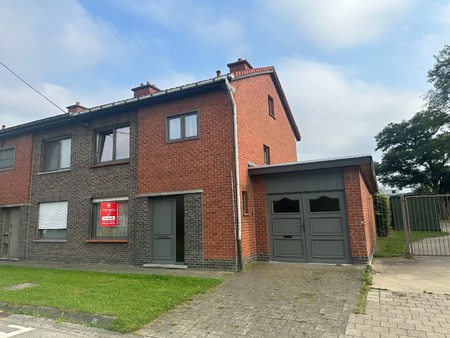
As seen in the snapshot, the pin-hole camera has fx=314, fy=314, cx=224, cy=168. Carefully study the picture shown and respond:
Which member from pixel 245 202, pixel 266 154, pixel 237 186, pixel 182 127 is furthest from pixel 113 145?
pixel 266 154

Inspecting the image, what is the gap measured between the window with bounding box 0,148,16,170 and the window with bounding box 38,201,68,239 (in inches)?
115

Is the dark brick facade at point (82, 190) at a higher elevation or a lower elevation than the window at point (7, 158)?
lower

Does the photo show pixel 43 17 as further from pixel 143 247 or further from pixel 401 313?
pixel 401 313

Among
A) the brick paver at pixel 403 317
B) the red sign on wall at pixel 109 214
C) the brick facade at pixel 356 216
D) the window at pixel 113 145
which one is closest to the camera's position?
the brick paver at pixel 403 317

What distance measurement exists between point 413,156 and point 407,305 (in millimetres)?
43177

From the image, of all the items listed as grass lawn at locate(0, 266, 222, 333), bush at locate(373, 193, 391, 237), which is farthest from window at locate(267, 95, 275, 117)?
A: bush at locate(373, 193, 391, 237)

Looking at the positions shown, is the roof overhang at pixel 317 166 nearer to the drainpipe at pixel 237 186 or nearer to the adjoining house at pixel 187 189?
the adjoining house at pixel 187 189

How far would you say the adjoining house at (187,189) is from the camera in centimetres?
899

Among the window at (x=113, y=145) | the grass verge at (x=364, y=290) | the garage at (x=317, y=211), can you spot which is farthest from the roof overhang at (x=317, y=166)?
the window at (x=113, y=145)

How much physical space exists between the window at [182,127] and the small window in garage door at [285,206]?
10.9 ft

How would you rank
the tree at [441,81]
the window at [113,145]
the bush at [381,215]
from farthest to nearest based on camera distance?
the tree at [441,81], the bush at [381,215], the window at [113,145]

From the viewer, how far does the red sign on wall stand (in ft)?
35.6

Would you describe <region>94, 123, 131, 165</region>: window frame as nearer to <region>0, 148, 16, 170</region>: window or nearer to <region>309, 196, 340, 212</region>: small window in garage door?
<region>0, 148, 16, 170</region>: window

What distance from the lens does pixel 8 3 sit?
27.0ft
